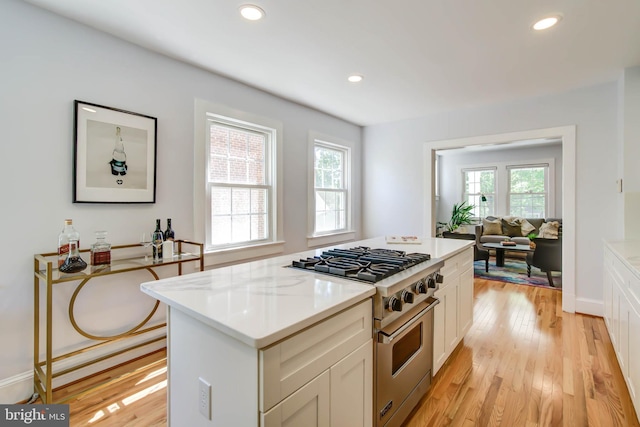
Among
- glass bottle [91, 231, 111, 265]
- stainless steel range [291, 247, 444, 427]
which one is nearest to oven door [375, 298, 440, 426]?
stainless steel range [291, 247, 444, 427]

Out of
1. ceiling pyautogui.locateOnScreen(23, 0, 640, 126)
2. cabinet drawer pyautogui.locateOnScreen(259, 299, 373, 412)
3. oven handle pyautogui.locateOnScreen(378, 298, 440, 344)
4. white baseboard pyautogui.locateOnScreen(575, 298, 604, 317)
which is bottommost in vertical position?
white baseboard pyautogui.locateOnScreen(575, 298, 604, 317)

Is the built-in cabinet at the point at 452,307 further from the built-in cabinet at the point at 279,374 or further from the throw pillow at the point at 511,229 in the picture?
the throw pillow at the point at 511,229

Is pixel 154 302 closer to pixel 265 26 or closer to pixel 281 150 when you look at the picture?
pixel 281 150

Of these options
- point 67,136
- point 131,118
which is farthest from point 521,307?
point 67,136

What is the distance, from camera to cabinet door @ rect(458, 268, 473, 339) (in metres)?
2.42

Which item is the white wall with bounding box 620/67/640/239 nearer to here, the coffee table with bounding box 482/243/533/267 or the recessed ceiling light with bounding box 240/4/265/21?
the coffee table with bounding box 482/243/533/267

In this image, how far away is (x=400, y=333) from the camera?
4.70 feet

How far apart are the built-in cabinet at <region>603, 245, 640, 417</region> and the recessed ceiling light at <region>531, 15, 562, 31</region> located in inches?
64.4

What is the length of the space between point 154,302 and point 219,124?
172 centimetres

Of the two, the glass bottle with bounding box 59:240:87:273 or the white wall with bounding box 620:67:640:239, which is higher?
the white wall with bounding box 620:67:640:239

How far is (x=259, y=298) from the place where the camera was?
1185 millimetres

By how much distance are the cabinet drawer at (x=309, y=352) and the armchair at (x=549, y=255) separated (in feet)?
14.4

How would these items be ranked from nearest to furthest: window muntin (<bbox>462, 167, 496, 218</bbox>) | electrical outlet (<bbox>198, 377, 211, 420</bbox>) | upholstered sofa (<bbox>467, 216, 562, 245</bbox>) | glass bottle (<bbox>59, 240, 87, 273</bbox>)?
electrical outlet (<bbox>198, 377, 211, 420</bbox>) < glass bottle (<bbox>59, 240, 87, 273</bbox>) < upholstered sofa (<bbox>467, 216, 562, 245</bbox>) < window muntin (<bbox>462, 167, 496, 218</bbox>)

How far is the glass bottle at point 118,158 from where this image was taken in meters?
2.23
